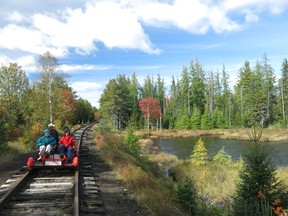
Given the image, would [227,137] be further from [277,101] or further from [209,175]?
[209,175]

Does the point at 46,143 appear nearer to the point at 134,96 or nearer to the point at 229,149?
the point at 229,149

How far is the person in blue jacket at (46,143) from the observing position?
10992mm

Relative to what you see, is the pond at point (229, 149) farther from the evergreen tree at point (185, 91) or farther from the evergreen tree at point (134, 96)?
the evergreen tree at point (185, 91)

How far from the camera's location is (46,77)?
1351 inches

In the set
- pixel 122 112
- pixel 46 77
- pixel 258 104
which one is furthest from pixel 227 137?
pixel 46 77

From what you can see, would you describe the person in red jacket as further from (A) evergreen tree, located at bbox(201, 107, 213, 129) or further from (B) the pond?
(A) evergreen tree, located at bbox(201, 107, 213, 129)

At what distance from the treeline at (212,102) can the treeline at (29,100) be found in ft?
113

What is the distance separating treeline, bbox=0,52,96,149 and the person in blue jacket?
12.8ft

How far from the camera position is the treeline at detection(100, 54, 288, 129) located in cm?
6944

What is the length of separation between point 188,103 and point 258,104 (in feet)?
54.3

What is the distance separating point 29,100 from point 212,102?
6353 centimetres

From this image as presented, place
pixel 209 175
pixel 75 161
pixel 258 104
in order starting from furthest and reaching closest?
pixel 258 104
pixel 209 175
pixel 75 161

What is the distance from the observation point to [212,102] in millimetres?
82438

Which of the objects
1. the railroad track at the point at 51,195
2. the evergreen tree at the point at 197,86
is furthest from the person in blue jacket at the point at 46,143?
the evergreen tree at the point at 197,86
